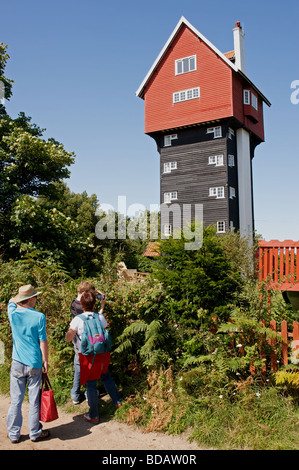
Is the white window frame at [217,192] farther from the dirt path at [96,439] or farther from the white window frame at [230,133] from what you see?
the dirt path at [96,439]

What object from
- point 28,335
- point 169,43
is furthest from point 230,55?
point 28,335

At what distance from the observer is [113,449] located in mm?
4777

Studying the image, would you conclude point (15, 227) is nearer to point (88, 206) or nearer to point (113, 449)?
point (113, 449)

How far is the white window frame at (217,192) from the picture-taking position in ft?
94.8

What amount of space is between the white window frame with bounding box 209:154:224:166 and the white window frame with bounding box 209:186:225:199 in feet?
6.28

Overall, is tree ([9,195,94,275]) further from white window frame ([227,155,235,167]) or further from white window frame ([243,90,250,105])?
white window frame ([243,90,250,105])

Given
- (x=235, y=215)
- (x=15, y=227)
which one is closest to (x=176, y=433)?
(x=15, y=227)

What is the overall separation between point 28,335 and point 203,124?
26.5 metres

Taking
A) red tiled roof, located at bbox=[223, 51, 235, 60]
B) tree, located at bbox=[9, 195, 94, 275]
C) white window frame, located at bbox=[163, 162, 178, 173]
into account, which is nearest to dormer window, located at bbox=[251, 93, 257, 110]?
red tiled roof, located at bbox=[223, 51, 235, 60]

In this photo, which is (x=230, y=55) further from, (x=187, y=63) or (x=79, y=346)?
(x=79, y=346)

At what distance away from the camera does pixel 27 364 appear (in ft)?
16.5

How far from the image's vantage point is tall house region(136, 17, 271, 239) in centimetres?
2792

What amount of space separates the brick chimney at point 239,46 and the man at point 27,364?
2969cm

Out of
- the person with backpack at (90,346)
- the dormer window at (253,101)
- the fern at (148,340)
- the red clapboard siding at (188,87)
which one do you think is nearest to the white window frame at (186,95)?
the red clapboard siding at (188,87)
